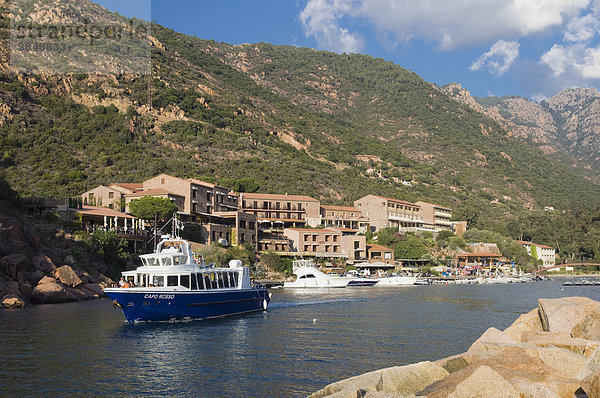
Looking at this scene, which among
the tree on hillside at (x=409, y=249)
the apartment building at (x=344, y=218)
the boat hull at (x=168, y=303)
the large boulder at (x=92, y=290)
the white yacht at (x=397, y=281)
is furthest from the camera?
the apartment building at (x=344, y=218)

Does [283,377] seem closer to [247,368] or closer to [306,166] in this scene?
[247,368]

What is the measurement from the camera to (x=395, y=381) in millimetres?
15172

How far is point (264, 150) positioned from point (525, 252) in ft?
225

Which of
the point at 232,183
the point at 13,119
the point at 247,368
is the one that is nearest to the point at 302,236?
the point at 232,183

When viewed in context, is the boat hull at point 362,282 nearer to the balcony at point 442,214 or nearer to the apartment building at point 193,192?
the apartment building at point 193,192

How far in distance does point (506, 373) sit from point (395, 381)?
109 inches

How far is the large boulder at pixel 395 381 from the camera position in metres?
15.1

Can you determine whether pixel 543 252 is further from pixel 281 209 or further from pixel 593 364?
pixel 593 364

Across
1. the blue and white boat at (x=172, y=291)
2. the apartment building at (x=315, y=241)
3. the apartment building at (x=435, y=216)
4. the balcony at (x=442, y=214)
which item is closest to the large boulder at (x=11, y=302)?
the blue and white boat at (x=172, y=291)

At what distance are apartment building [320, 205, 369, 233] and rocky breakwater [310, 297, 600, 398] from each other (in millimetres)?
98690

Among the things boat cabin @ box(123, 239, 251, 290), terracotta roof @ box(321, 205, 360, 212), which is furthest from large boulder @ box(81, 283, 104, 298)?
terracotta roof @ box(321, 205, 360, 212)

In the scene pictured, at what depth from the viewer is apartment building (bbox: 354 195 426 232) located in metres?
130

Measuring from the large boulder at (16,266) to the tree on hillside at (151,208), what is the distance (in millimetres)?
28627

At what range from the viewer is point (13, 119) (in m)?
110
